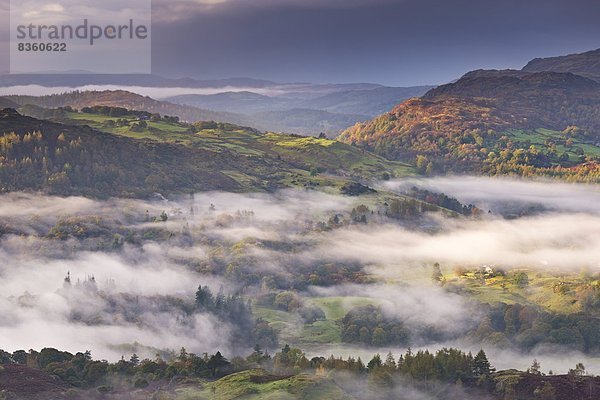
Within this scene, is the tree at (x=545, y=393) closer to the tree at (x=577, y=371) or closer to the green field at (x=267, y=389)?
the tree at (x=577, y=371)

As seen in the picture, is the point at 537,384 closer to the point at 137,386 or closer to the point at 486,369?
the point at 486,369

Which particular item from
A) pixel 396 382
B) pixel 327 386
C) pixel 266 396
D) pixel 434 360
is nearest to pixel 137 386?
pixel 266 396

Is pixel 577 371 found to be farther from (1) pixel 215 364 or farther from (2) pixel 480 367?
(1) pixel 215 364

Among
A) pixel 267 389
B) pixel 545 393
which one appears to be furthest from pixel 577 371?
pixel 267 389

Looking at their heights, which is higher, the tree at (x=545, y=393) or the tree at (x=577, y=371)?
the tree at (x=545, y=393)

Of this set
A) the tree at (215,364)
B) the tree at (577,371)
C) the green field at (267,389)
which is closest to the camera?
the green field at (267,389)

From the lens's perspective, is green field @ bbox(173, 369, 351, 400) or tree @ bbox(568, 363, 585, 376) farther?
tree @ bbox(568, 363, 585, 376)

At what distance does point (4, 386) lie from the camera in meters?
154

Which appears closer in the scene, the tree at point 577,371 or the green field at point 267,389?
the green field at point 267,389

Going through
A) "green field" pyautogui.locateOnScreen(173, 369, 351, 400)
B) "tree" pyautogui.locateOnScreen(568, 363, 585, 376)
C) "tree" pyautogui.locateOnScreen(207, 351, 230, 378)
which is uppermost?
"green field" pyautogui.locateOnScreen(173, 369, 351, 400)

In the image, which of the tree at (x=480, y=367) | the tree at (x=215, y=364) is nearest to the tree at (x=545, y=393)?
the tree at (x=480, y=367)

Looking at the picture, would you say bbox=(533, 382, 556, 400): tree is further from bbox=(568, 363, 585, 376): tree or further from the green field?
the green field

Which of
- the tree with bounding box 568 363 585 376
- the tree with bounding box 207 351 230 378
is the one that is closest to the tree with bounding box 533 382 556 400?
the tree with bounding box 568 363 585 376

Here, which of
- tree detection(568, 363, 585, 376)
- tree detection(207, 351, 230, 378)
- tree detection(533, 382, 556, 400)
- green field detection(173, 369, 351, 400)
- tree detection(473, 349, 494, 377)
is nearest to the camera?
green field detection(173, 369, 351, 400)
